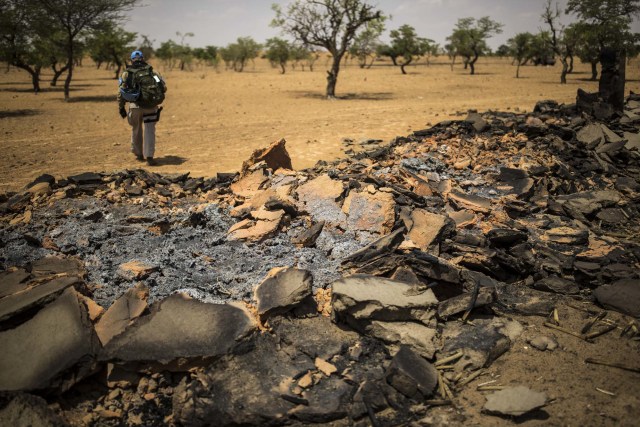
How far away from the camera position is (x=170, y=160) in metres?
8.23

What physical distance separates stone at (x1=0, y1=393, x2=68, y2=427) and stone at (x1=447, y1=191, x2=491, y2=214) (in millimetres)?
4456

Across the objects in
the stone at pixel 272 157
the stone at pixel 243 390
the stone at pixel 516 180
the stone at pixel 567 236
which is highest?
the stone at pixel 272 157

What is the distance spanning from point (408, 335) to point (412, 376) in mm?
407

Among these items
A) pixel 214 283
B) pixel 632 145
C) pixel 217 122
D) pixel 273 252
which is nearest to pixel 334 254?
pixel 273 252

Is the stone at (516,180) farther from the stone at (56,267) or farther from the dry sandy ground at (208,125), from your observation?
the stone at (56,267)

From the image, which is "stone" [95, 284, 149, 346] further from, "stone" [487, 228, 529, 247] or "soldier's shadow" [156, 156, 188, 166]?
"soldier's shadow" [156, 156, 188, 166]

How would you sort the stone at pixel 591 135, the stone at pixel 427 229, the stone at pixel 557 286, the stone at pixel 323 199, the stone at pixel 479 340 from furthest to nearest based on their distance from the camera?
the stone at pixel 591 135, the stone at pixel 323 199, the stone at pixel 427 229, the stone at pixel 557 286, the stone at pixel 479 340

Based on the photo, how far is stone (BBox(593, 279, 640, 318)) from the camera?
129 inches

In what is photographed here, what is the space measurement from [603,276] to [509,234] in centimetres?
90

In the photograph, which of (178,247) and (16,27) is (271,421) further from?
(16,27)

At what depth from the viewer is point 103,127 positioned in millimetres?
11641

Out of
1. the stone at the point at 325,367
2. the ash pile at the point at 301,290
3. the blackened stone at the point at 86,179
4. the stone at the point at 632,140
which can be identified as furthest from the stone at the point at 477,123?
the blackened stone at the point at 86,179

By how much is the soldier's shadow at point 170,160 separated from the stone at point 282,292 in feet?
18.1

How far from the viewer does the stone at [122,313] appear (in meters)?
2.85
